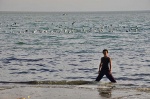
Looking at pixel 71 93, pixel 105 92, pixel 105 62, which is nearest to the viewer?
pixel 71 93

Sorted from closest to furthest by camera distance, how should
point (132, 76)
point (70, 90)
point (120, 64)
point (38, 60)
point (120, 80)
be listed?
point (70, 90), point (120, 80), point (132, 76), point (120, 64), point (38, 60)

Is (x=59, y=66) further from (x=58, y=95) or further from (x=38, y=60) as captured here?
(x=58, y=95)

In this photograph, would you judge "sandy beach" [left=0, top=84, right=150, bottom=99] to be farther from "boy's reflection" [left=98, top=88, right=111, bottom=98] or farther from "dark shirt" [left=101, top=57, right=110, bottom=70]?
"dark shirt" [left=101, top=57, right=110, bottom=70]

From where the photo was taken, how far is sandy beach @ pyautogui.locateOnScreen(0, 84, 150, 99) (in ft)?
46.0

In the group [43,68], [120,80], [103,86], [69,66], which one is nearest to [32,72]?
[43,68]

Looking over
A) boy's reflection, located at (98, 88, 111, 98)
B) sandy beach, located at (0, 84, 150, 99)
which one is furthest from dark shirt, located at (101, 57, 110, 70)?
boy's reflection, located at (98, 88, 111, 98)

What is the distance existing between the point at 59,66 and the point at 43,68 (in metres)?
1.52

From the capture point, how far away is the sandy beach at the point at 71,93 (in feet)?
46.0

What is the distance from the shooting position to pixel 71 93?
14.8 meters

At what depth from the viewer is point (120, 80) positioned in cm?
2064

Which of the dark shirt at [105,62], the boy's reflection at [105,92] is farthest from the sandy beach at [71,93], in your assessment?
the dark shirt at [105,62]

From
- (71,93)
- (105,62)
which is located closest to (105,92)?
(71,93)

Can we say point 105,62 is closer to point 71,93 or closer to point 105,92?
point 105,92

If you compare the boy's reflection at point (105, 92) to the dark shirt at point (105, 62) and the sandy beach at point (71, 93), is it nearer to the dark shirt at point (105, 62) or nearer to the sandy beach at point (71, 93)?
the sandy beach at point (71, 93)
